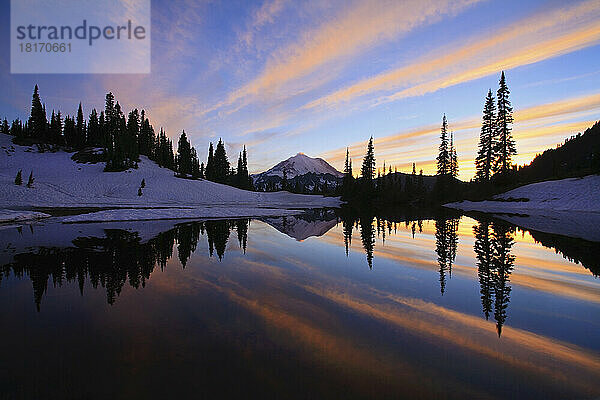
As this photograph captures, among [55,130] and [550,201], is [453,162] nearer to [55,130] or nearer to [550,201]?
[550,201]

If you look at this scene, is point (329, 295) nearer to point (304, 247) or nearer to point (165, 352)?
point (165, 352)

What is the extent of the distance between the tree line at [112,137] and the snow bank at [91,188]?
488 centimetres

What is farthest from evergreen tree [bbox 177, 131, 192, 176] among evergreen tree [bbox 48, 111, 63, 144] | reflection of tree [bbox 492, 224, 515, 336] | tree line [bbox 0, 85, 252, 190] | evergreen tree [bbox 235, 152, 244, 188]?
reflection of tree [bbox 492, 224, 515, 336]

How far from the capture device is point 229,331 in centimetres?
491

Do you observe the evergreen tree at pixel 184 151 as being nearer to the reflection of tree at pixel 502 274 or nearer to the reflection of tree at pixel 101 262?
the reflection of tree at pixel 101 262

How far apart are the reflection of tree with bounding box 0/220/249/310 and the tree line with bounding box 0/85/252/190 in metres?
58.6

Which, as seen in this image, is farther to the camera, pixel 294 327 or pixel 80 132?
pixel 80 132

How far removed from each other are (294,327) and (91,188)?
57.6 m

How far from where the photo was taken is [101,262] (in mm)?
9445

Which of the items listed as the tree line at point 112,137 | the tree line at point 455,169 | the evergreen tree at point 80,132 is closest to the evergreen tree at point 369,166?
the tree line at point 455,169

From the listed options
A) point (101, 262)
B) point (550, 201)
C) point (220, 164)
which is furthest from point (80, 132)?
point (550, 201)

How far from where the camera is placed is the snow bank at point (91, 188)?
39.8m

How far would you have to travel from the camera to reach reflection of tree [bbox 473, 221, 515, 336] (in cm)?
621

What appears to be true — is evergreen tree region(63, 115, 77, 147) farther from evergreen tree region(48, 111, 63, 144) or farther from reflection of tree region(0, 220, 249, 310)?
reflection of tree region(0, 220, 249, 310)
